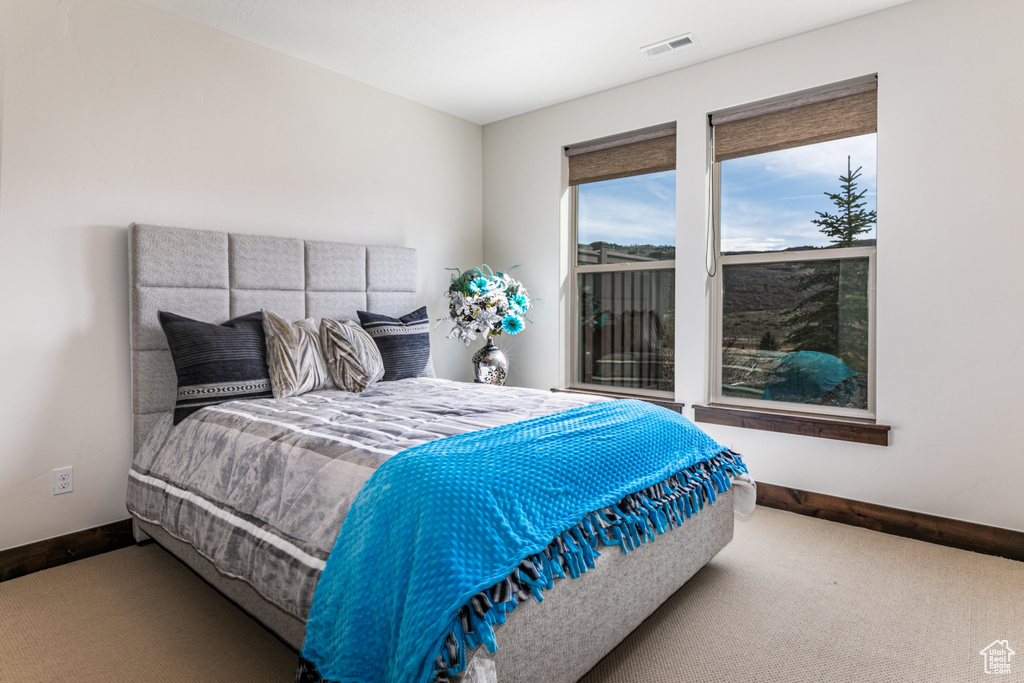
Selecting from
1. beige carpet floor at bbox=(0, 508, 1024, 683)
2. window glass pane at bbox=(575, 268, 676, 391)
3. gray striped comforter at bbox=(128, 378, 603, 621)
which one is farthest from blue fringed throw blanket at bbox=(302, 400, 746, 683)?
window glass pane at bbox=(575, 268, 676, 391)

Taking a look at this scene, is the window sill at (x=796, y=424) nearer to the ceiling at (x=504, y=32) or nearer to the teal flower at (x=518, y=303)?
the teal flower at (x=518, y=303)

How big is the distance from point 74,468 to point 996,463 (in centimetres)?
422

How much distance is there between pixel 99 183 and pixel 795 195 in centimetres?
362

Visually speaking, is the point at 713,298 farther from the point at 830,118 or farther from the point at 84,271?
the point at 84,271

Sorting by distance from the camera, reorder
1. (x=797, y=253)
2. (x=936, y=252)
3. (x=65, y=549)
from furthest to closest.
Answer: (x=797, y=253) < (x=936, y=252) < (x=65, y=549)

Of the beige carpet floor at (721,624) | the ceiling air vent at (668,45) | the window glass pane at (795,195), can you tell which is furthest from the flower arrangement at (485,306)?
the beige carpet floor at (721,624)

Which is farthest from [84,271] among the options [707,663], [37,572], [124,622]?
[707,663]

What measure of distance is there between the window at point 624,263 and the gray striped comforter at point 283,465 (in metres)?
1.33

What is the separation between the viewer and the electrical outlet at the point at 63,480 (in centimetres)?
255

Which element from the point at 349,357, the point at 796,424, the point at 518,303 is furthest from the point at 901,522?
the point at 349,357

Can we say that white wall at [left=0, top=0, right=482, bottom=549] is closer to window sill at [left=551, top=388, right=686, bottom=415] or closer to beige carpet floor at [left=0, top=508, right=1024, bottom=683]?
beige carpet floor at [left=0, top=508, right=1024, bottom=683]

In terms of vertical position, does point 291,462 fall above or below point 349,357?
below

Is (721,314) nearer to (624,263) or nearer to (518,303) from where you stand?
(624,263)

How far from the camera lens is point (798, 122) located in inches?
125
